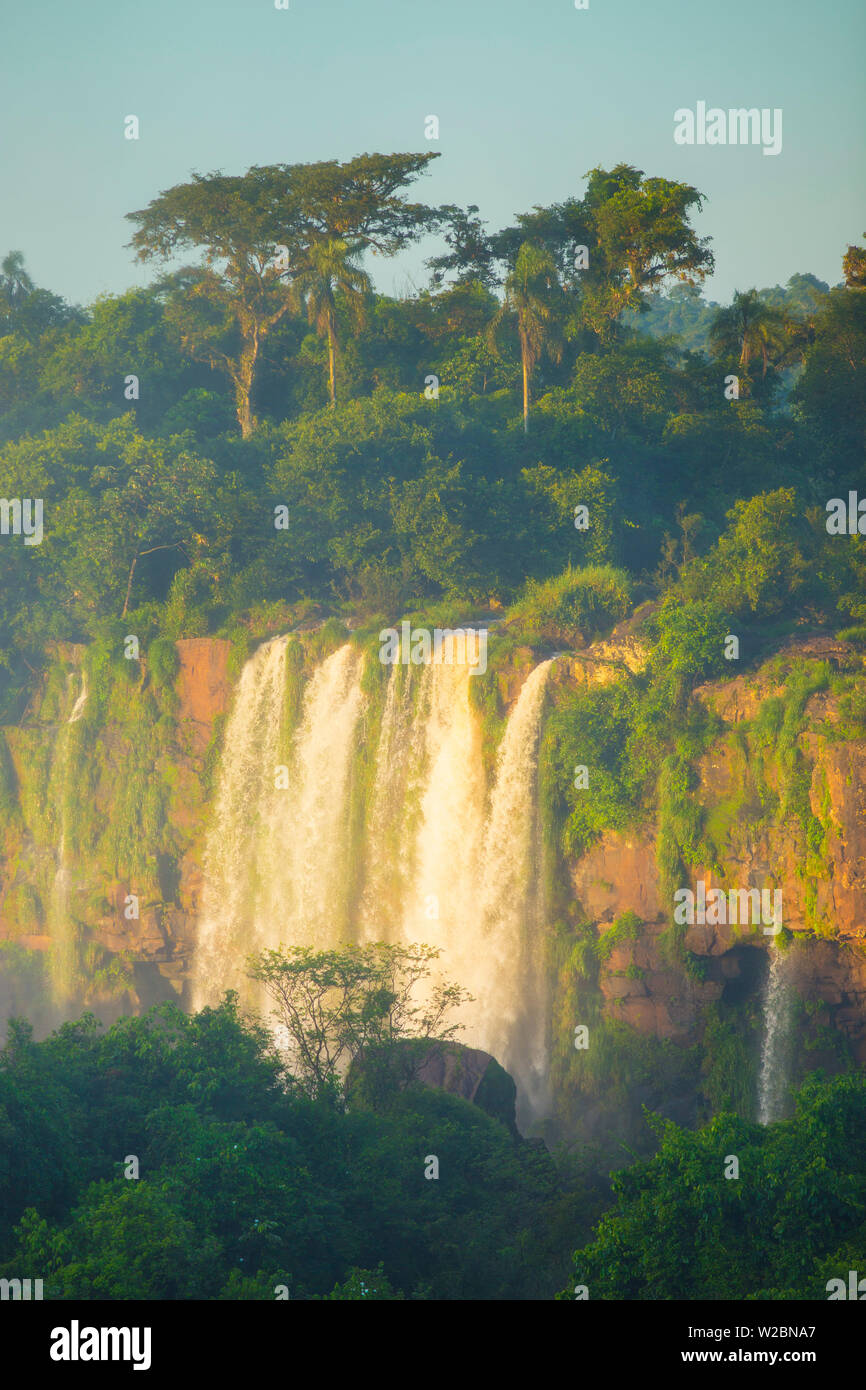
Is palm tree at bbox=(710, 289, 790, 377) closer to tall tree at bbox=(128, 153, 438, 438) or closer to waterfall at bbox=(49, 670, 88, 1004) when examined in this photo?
tall tree at bbox=(128, 153, 438, 438)

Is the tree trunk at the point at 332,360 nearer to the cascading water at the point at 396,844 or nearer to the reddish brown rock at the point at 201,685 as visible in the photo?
the reddish brown rock at the point at 201,685

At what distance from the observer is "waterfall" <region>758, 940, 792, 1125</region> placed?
31078mm

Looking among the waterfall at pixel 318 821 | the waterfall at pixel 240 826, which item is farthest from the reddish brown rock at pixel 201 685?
the waterfall at pixel 318 821

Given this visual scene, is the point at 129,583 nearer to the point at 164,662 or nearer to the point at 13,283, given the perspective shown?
the point at 164,662

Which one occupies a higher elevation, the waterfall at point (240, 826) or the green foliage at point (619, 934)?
the waterfall at point (240, 826)

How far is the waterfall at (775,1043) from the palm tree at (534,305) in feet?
69.0

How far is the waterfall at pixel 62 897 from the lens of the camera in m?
43.5

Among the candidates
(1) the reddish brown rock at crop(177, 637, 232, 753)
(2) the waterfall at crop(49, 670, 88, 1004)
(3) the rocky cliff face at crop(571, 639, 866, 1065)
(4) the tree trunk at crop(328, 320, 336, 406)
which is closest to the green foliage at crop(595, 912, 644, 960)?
(3) the rocky cliff face at crop(571, 639, 866, 1065)

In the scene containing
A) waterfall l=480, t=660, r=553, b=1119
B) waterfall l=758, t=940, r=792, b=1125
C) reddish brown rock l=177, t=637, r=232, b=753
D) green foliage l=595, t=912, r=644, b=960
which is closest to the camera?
waterfall l=758, t=940, r=792, b=1125

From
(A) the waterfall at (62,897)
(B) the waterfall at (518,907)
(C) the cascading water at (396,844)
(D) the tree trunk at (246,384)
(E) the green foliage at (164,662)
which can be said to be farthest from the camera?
(D) the tree trunk at (246,384)

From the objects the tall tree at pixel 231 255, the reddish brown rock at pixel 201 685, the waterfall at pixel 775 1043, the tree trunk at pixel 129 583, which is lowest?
the waterfall at pixel 775 1043

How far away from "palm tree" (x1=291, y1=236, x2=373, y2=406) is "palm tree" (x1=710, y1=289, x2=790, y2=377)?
39.5 feet
